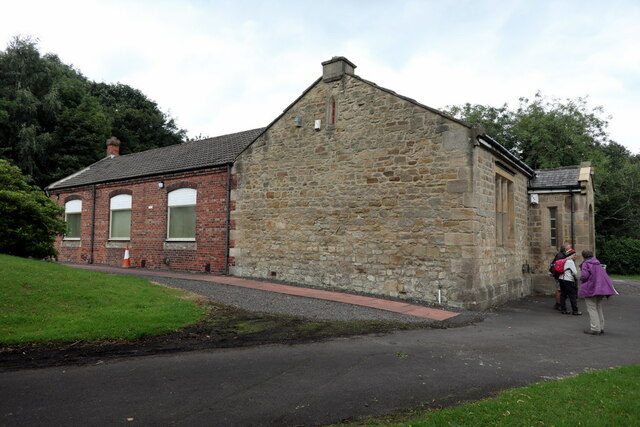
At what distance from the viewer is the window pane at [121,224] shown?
18578mm

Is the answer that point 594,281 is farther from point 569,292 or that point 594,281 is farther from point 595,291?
point 569,292

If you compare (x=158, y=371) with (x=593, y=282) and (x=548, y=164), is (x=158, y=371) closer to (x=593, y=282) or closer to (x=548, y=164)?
(x=593, y=282)

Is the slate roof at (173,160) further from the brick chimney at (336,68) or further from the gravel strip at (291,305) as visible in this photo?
the gravel strip at (291,305)

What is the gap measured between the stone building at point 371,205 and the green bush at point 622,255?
52.6 feet

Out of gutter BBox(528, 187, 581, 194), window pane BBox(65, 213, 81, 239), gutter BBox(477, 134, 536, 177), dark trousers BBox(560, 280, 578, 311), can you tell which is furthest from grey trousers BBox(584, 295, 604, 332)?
window pane BBox(65, 213, 81, 239)

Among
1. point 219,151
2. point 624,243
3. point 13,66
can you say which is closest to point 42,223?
point 219,151

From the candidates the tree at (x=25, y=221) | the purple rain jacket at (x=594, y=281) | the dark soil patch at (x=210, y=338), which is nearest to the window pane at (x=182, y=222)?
the tree at (x=25, y=221)

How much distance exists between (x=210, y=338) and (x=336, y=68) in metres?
9.00

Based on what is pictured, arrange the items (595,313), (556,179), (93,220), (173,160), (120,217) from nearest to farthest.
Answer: (595,313)
(556,179)
(173,160)
(120,217)
(93,220)

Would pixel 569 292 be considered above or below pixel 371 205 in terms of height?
below

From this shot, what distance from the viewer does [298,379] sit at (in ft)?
15.8

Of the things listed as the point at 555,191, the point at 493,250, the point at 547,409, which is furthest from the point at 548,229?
the point at 547,409

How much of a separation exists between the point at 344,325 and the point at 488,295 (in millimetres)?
4875

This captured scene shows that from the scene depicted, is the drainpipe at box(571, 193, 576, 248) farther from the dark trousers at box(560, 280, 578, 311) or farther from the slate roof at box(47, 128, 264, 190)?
the slate roof at box(47, 128, 264, 190)
